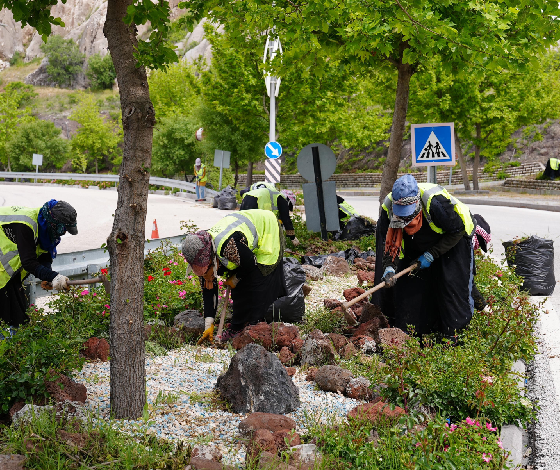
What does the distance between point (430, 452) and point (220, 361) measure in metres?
2.13

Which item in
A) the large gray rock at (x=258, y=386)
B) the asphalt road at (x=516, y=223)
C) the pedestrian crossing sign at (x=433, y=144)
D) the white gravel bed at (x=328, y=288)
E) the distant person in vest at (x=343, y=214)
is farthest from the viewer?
the asphalt road at (x=516, y=223)

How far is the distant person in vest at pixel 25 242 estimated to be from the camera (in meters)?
4.71

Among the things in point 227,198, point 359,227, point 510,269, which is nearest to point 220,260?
point 510,269

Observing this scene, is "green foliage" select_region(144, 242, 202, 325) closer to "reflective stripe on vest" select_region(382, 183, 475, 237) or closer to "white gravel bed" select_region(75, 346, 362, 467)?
"white gravel bed" select_region(75, 346, 362, 467)

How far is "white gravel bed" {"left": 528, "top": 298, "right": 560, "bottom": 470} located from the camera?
3.40 metres

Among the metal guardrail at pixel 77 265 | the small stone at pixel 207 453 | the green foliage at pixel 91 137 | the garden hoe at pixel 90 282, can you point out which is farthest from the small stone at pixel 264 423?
the green foliage at pixel 91 137

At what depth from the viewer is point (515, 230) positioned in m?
14.0

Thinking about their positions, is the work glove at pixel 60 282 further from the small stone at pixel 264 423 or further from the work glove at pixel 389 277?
the work glove at pixel 389 277

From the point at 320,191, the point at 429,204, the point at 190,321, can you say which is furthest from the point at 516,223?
the point at 190,321

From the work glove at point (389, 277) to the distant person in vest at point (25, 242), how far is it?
2757 millimetres

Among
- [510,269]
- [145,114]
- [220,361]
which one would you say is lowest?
[220,361]

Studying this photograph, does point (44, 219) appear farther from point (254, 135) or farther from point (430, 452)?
point (254, 135)

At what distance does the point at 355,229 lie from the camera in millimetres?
10734

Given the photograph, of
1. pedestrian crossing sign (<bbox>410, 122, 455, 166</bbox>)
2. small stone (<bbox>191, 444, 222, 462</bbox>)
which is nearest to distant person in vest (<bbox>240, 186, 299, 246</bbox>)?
pedestrian crossing sign (<bbox>410, 122, 455, 166</bbox>)
